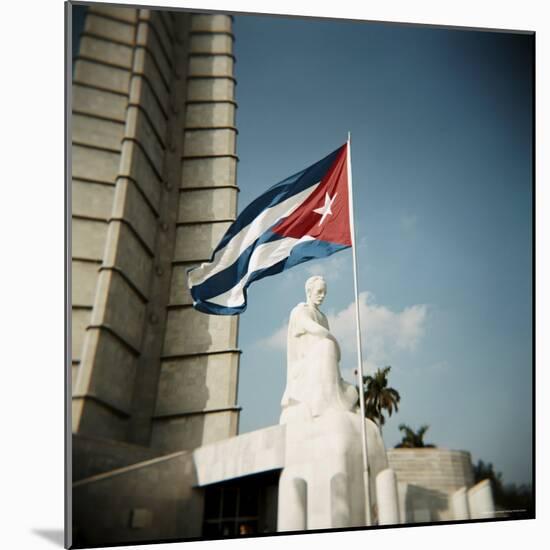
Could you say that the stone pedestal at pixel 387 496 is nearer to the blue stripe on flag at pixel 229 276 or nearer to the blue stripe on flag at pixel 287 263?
the blue stripe on flag at pixel 287 263

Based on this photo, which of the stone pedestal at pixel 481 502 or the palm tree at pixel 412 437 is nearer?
the stone pedestal at pixel 481 502

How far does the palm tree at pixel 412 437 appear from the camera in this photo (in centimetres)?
1047

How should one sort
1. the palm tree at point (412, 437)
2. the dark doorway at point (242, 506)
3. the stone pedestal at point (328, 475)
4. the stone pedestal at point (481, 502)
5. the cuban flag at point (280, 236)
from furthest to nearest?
the palm tree at point (412, 437), the cuban flag at point (280, 236), the stone pedestal at point (481, 502), the dark doorway at point (242, 506), the stone pedestal at point (328, 475)

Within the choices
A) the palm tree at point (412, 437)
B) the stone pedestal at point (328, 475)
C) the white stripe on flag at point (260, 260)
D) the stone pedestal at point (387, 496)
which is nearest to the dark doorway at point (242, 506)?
the stone pedestal at point (328, 475)

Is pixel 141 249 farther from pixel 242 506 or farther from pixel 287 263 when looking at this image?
pixel 242 506

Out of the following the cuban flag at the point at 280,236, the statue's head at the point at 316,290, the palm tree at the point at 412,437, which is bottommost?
the palm tree at the point at 412,437

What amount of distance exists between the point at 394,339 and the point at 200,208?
14.8 ft

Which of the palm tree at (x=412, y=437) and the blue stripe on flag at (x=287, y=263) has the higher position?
the blue stripe on flag at (x=287, y=263)

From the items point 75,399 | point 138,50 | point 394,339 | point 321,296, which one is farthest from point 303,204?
point 138,50

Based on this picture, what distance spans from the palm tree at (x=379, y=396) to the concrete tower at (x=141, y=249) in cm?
226

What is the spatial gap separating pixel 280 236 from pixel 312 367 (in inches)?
82.5

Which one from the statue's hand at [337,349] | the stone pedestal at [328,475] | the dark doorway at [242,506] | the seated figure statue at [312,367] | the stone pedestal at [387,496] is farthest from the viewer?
the statue's hand at [337,349]

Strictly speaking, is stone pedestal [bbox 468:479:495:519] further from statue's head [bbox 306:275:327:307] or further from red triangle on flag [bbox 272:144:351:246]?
red triangle on flag [bbox 272:144:351:246]

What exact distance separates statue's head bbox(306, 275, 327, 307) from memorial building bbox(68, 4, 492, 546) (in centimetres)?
152
